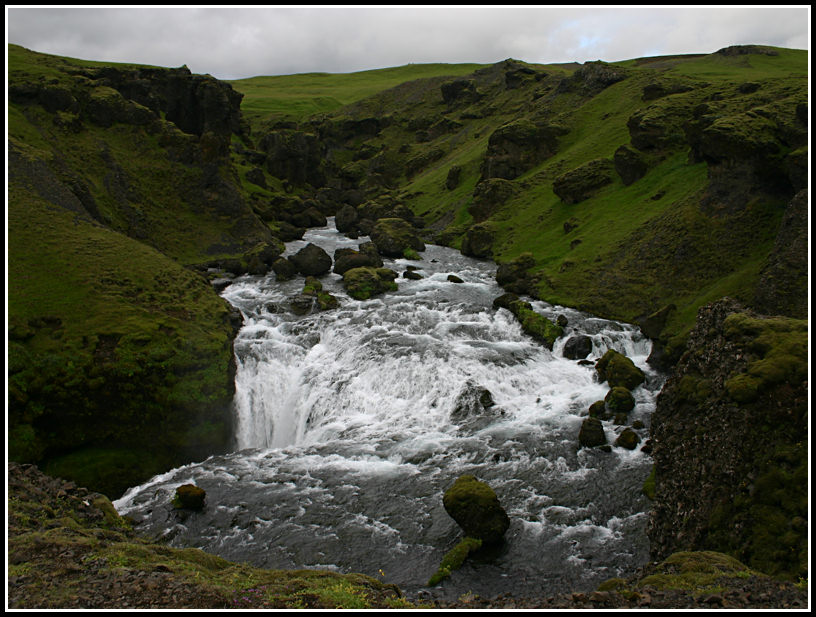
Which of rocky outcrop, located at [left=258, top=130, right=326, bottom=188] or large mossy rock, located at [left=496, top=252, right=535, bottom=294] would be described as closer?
large mossy rock, located at [left=496, top=252, right=535, bottom=294]

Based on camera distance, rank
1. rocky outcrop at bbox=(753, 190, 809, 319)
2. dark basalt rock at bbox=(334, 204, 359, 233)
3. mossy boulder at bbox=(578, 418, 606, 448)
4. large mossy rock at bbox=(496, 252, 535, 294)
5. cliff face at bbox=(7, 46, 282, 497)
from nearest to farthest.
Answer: cliff face at bbox=(7, 46, 282, 497), mossy boulder at bbox=(578, 418, 606, 448), rocky outcrop at bbox=(753, 190, 809, 319), large mossy rock at bbox=(496, 252, 535, 294), dark basalt rock at bbox=(334, 204, 359, 233)

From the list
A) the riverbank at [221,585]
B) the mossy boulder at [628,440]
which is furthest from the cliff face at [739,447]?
the mossy boulder at [628,440]

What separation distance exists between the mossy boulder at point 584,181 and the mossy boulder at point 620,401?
43673 millimetres

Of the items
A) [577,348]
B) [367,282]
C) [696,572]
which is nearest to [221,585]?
[696,572]

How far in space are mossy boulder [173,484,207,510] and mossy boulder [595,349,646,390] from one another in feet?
80.0

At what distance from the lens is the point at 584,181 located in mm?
68938

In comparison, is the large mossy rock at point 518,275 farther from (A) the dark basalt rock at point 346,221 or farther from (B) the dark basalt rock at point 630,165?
(A) the dark basalt rock at point 346,221

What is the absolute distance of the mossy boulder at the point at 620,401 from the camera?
30281 millimetres

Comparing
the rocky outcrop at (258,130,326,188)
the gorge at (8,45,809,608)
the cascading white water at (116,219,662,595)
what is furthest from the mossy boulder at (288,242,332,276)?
the rocky outcrop at (258,130,326,188)

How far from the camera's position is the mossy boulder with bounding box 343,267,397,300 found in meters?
50.0

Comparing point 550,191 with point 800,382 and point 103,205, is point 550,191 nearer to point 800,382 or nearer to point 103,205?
point 103,205

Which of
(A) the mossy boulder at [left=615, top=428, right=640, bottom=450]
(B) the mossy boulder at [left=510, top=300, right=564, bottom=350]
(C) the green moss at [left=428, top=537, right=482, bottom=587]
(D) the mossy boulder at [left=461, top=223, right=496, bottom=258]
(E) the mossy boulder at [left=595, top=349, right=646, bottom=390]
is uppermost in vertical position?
(D) the mossy boulder at [left=461, top=223, right=496, bottom=258]

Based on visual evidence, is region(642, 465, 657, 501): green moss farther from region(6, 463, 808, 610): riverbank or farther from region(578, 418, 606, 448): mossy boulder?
region(6, 463, 808, 610): riverbank

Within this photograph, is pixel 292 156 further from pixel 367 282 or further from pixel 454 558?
pixel 454 558
